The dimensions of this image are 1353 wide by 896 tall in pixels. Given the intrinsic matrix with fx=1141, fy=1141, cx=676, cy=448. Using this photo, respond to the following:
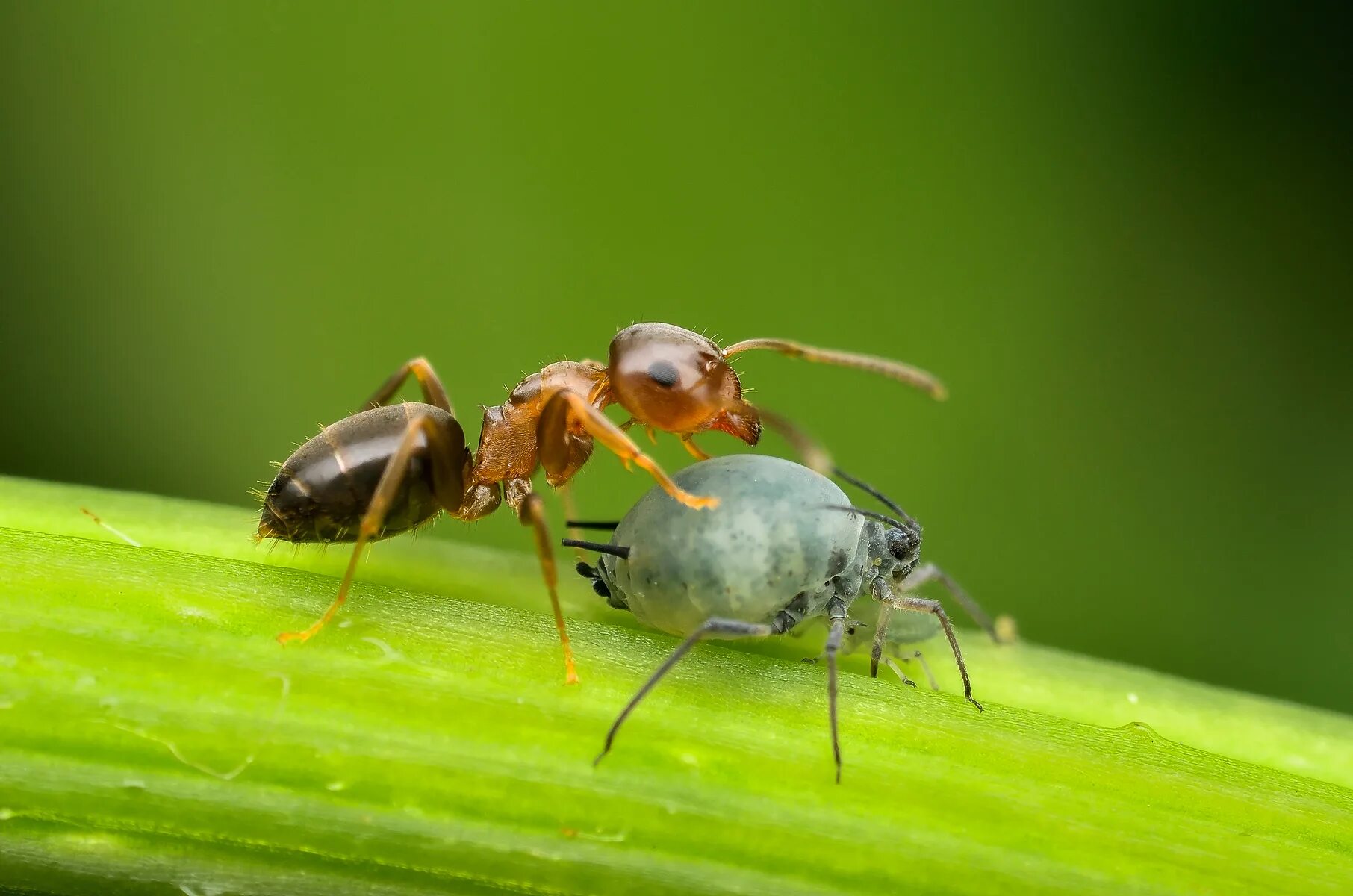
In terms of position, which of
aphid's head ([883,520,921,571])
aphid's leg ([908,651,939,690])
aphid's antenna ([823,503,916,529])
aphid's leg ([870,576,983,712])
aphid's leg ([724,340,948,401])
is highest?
aphid's leg ([724,340,948,401])

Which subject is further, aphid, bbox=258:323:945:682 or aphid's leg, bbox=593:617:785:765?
aphid, bbox=258:323:945:682

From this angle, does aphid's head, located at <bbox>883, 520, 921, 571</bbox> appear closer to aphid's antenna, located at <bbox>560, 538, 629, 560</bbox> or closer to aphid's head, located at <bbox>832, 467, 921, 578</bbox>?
aphid's head, located at <bbox>832, 467, 921, 578</bbox>

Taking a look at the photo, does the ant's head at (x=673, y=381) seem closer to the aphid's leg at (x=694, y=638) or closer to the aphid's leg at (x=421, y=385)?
the aphid's leg at (x=421, y=385)

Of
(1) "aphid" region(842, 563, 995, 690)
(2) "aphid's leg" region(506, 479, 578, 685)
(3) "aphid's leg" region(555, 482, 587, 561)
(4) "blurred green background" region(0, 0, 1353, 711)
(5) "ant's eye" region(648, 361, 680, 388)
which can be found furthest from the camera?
(4) "blurred green background" region(0, 0, 1353, 711)

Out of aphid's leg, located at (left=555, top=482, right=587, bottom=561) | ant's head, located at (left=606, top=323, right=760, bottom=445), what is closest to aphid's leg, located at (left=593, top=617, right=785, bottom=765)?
ant's head, located at (left=606, top=323, right=760, bottom=445)

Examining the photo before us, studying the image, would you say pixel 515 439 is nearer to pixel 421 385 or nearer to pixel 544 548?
pixel 421 385

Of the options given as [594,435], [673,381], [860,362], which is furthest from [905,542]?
[594,435]

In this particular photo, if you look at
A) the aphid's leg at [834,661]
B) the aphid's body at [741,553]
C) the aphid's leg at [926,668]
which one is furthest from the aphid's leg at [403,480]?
the aphid's leg at [926,668]
